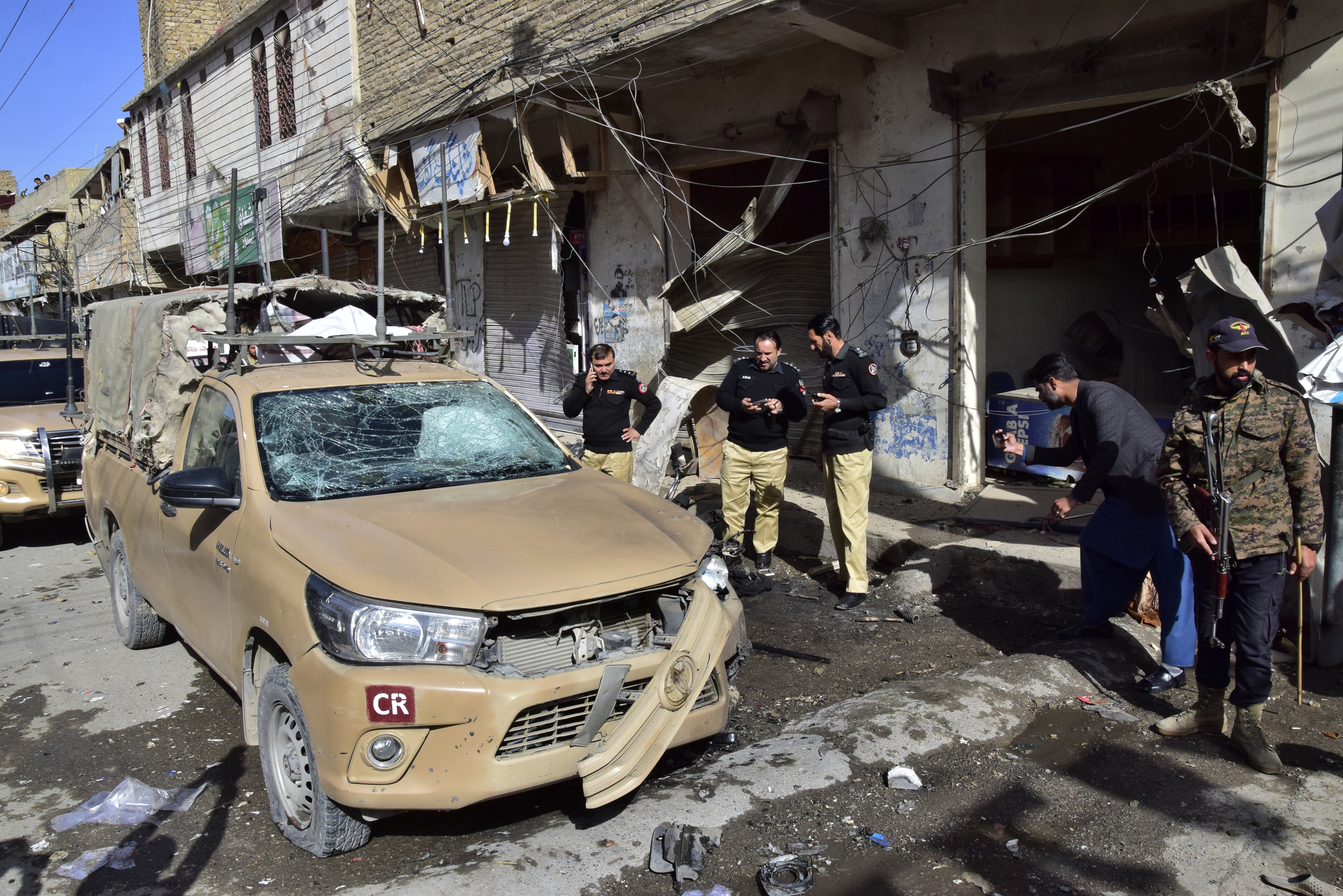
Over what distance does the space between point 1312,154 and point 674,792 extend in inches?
221

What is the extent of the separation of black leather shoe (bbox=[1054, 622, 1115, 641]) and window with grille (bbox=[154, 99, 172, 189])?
2238 cm

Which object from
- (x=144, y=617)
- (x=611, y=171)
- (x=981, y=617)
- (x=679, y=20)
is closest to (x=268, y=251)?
(x=611, y=171)

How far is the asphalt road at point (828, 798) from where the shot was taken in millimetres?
3158

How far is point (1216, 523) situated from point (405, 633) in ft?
10.5

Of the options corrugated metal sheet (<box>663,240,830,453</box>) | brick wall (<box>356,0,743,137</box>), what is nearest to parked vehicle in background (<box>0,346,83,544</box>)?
brick wall (<box>356,0,743,137</box>)

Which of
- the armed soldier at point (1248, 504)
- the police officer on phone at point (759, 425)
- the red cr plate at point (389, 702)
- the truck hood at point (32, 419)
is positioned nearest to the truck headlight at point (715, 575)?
the red cr plate at point (389, 702)

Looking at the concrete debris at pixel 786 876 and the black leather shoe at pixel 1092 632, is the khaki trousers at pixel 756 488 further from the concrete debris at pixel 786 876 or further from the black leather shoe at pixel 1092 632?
the concrete debris at pixel 786 876

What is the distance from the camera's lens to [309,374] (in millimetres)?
4637

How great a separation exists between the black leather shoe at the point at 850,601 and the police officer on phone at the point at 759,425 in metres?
1.00

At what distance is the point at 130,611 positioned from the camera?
5.66 m

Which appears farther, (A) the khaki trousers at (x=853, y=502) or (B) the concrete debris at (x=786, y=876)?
(A) the khaki trousers at (x=853, y=502)

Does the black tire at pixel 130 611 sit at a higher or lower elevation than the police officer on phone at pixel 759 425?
lower

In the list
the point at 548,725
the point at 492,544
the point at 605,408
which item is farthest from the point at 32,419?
the point at 548,725

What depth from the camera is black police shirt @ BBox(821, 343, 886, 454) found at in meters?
6.26
